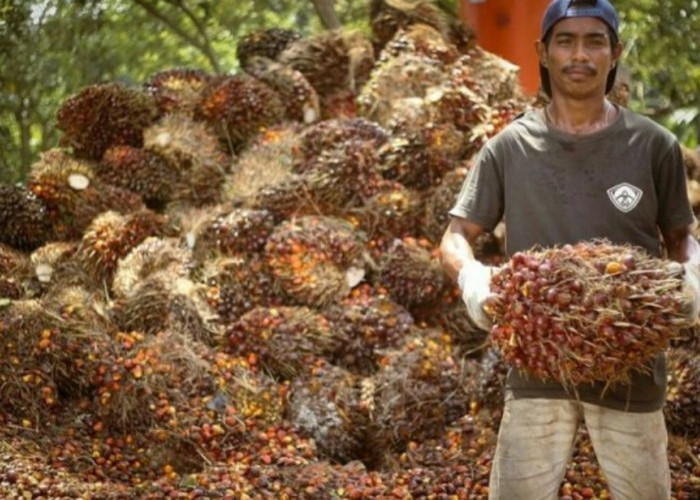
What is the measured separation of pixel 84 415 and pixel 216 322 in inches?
34.2

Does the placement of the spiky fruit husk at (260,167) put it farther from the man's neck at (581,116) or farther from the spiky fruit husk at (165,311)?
the man's neck at (581,116)

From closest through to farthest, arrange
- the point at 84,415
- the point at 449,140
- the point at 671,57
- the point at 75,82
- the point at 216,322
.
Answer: the point at 84,415 → the point at 216,322 → the point at 449,140 → the point at 75,82 → the point at 671,57

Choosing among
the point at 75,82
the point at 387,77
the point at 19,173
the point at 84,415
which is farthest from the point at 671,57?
the point at 84,415

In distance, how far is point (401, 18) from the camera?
22.9 ft

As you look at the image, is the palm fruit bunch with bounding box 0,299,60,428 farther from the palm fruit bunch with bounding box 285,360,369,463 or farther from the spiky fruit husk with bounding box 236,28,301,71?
the spiky fruit husk with bounding box 236,28,301,71

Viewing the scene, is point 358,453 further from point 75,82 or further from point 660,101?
point 660,101

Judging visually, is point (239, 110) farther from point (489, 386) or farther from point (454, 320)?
point (489, 386)

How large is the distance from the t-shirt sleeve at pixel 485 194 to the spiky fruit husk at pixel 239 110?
355cm

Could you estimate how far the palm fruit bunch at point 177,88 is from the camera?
645 centimetres

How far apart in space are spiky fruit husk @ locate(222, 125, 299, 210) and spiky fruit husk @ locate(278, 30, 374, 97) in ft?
2.85

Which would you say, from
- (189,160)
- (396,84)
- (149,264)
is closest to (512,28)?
(396,84)

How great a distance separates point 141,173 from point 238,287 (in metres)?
1.28

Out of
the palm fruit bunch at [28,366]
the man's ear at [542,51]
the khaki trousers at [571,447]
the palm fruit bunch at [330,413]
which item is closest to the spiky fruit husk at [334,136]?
the palm fruit bunch at [330,413]

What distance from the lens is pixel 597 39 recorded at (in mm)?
2842
